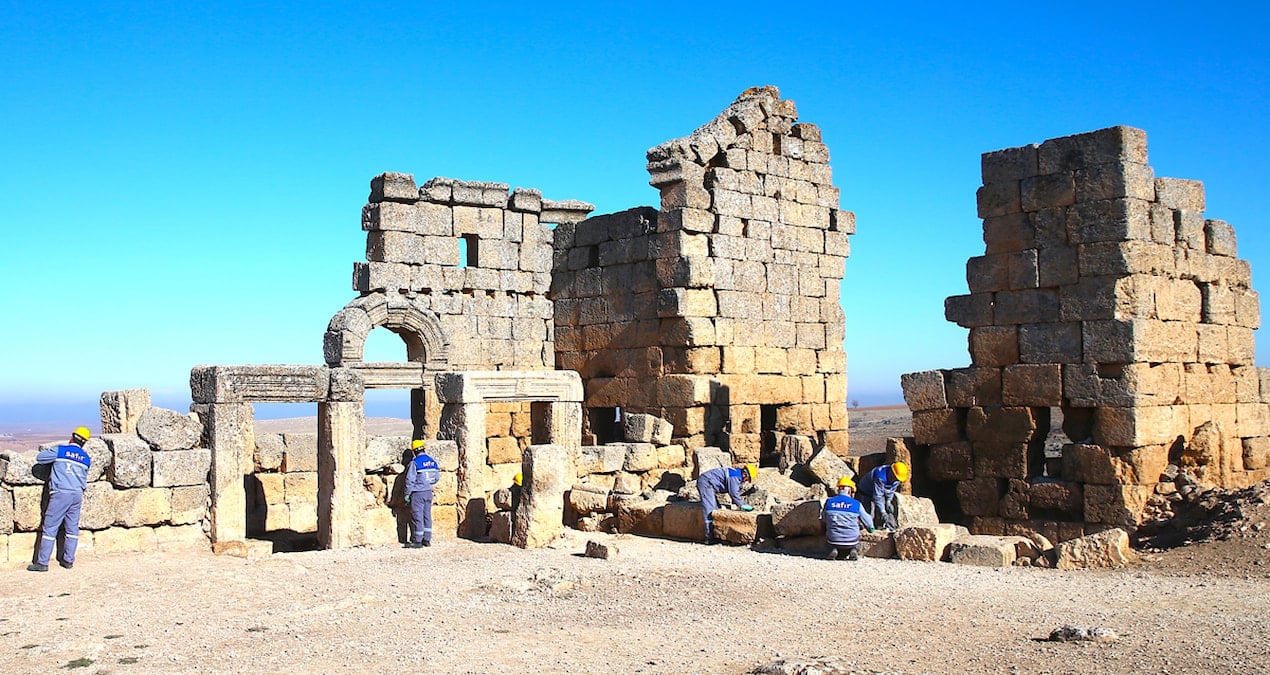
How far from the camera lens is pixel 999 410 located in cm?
1345

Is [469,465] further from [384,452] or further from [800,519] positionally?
[800,519]

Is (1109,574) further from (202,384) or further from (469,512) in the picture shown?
(202,384)

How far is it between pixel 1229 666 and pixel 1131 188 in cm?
678

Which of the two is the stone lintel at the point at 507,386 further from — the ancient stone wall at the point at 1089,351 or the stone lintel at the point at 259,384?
the ancient stone wall at the point at 1089,351

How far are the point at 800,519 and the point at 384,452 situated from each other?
451 cm

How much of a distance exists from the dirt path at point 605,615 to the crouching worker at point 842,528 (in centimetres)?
24

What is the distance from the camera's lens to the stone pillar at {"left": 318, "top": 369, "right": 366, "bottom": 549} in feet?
40.6

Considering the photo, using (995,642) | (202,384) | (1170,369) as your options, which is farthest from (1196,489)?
(202,384)

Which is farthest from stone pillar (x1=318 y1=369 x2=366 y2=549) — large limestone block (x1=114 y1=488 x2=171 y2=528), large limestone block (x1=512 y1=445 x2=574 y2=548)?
large limestone block (x1=512 y1=445 x2=574 y2=548)

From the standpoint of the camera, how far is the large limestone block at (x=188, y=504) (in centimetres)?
1169

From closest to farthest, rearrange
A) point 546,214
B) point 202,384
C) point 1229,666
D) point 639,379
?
point 1229,666 < point 202,384 < point 639,379 < point 546,214

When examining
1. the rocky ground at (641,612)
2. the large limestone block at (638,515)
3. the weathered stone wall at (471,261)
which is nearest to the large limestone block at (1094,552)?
the rocky ground at (641,612)

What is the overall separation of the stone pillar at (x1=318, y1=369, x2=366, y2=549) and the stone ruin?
0.09 ft

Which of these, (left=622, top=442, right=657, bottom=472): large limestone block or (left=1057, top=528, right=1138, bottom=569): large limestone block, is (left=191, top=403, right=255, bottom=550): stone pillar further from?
(left=1057, top=528, right=1138, bottom=569): large limestone block
